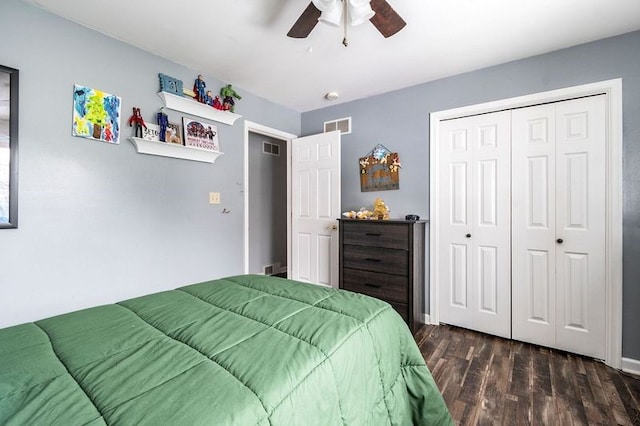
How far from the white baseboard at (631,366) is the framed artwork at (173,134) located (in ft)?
12.7

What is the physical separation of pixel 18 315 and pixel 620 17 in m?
4.31

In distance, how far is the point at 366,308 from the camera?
1.21m

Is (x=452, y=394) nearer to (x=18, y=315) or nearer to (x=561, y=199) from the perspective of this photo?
(x=561, y=199)

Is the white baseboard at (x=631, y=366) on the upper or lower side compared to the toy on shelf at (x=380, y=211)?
lower

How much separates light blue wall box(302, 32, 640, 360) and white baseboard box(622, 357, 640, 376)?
4 cm

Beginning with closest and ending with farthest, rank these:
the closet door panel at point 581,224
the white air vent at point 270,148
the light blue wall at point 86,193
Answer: the light blue wall at point 86,193 < the closet door panel at point 581,224 < the white air vent at point 270,148

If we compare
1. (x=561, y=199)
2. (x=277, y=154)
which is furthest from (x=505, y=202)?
(x=277, y=154)

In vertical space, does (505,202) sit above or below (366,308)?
above

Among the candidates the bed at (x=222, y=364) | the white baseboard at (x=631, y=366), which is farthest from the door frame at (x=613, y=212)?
the bed at (x=222, y=364)

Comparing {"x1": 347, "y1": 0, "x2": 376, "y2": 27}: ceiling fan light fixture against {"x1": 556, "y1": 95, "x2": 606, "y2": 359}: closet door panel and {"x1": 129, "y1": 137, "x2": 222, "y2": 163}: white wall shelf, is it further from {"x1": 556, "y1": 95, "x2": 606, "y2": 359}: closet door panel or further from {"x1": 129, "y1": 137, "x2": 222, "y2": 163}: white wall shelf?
{"x1": 556, "y1": 95, "x2": 606, "y2": 359}: closet door panel

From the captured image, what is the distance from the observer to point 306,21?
1.59m

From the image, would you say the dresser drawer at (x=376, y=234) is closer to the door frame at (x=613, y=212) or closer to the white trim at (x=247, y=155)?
the white trim at (x=247, y=155)

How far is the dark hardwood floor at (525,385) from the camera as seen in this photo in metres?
1.53

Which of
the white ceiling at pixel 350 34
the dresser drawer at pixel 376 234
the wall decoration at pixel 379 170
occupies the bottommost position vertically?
the dresser drawer at pixel 376 234
